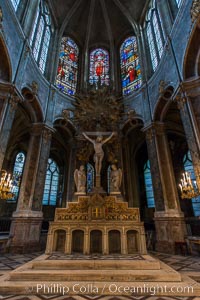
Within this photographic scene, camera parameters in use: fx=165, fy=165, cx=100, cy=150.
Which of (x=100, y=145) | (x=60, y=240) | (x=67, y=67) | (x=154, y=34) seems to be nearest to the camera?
(x=60, y=240)

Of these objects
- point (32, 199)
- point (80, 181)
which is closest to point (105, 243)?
point (80, 181)

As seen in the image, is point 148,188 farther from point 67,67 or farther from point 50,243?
point 67,67

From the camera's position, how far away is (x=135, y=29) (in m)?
16.0

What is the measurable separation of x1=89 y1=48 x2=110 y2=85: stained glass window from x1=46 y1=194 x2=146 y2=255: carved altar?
13644mm

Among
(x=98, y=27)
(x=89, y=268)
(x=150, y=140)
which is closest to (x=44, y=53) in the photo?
(x=98, y=27)

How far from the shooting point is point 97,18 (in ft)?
59.4

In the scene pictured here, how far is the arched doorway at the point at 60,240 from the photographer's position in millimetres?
5980

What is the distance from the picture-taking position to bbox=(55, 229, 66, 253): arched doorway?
235 inches

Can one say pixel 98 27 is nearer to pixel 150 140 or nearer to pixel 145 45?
pixel 145 45

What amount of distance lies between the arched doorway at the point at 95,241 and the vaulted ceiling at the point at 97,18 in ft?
59.9

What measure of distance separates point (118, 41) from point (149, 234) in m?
19.1

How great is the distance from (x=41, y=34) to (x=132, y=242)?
16.5 m

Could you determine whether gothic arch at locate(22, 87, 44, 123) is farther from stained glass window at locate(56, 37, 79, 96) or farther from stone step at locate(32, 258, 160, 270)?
stone step at locate(32, 258, 160, 270)

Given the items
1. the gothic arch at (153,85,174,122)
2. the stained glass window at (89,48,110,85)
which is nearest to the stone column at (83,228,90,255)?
the gothic arch at (153,85,174,122)
